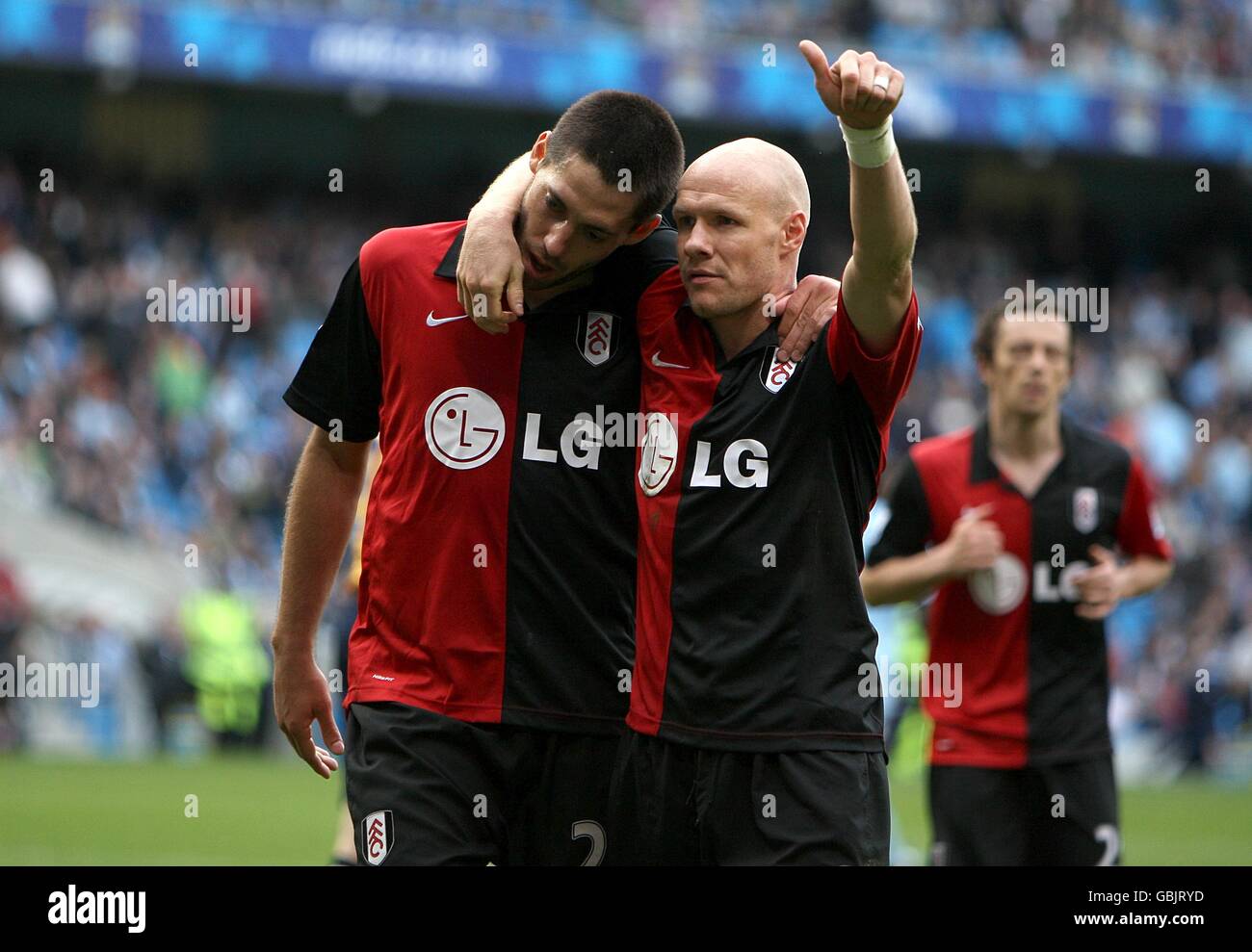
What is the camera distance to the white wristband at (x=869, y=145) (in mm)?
3654

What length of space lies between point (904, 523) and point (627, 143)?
108 inches

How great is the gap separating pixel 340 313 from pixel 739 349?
1008 mm

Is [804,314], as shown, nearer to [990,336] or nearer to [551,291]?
[551,291]

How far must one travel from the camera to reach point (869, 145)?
144 inches

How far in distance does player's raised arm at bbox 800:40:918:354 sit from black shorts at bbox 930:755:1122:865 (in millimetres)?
2780

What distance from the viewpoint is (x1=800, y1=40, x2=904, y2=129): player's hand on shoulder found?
142 inches

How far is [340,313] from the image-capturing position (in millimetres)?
4480

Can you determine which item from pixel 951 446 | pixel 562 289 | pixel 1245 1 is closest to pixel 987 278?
pixel 1245 1

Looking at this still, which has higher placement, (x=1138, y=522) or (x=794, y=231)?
(x=794, y=231)

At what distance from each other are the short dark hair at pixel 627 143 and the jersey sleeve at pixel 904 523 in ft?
8.34

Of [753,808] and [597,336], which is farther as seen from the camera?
[597,336]
